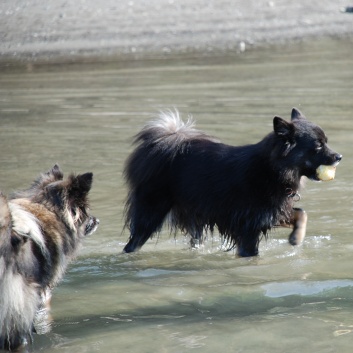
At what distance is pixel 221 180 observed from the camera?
7.70 metres

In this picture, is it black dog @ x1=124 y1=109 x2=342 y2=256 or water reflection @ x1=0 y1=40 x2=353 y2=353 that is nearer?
water reflection @ x1=0 y1=40 x2=353 y2=353

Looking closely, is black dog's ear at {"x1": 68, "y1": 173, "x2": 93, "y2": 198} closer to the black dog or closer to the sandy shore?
the black dog

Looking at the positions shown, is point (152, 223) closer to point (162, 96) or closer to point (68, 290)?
point (68, 290)

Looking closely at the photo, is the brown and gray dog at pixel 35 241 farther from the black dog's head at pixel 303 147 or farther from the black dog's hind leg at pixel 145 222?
the black dog's head at pixel 303 147

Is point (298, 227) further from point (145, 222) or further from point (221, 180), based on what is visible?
point (145, 222)

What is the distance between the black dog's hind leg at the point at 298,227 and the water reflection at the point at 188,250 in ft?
0.42

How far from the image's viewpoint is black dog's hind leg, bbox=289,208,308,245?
25.6 feet

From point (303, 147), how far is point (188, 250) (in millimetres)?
1522

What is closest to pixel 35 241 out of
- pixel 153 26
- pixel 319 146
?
pixel 319 146

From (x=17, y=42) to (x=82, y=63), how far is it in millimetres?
2112

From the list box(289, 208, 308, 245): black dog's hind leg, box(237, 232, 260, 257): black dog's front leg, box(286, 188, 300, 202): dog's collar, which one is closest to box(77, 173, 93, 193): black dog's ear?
box(237, 232, 260, 257): black dog's front leg

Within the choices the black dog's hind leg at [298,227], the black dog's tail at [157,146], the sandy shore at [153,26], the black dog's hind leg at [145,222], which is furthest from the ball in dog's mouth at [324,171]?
the sandy shore at [153,26]

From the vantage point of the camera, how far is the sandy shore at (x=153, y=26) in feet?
67.1

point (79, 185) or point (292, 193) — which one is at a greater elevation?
point (79, 185)
